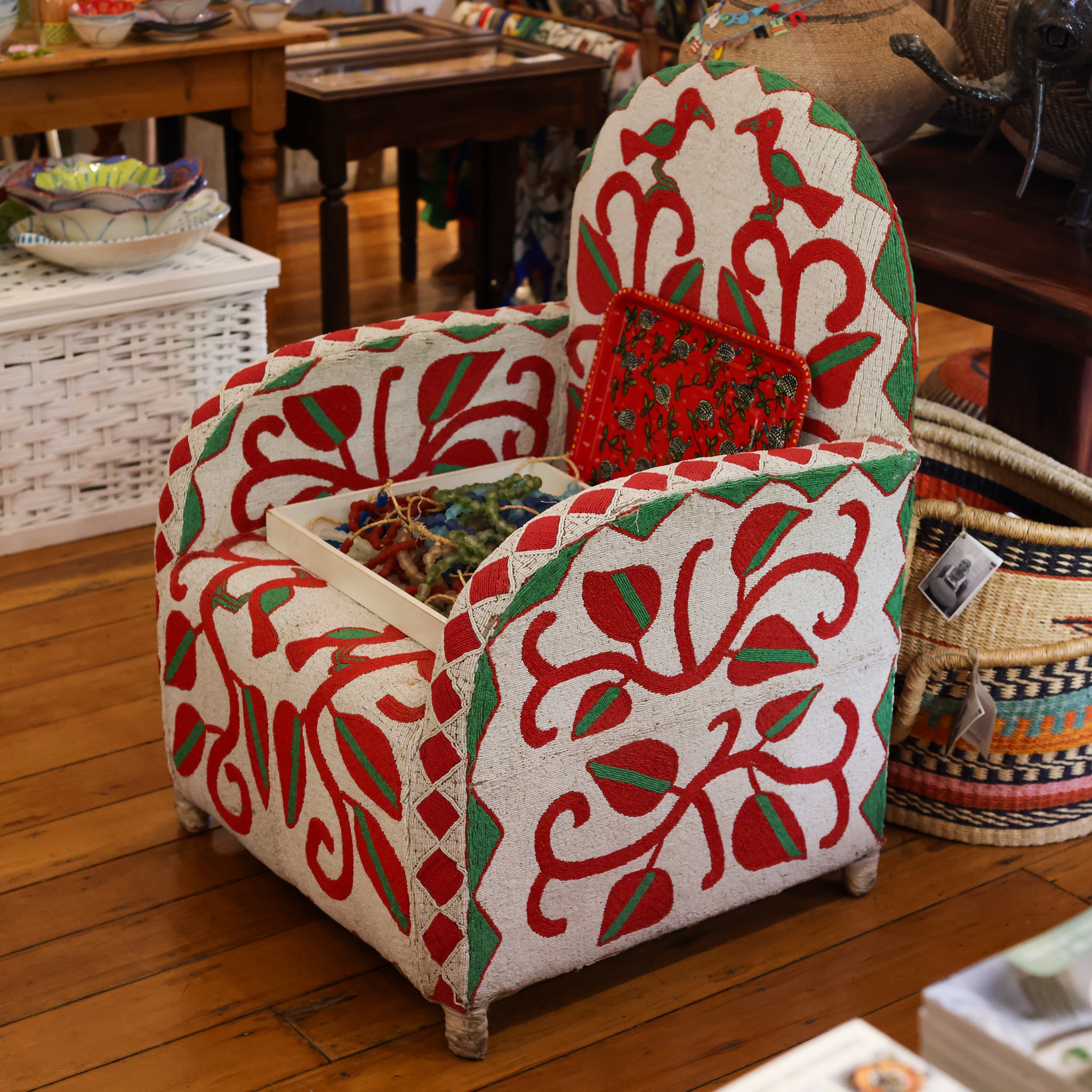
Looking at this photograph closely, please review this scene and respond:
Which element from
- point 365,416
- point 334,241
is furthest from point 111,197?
point 365,416

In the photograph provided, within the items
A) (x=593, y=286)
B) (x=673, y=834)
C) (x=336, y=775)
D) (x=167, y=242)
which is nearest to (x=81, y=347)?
(x=167, y=242)

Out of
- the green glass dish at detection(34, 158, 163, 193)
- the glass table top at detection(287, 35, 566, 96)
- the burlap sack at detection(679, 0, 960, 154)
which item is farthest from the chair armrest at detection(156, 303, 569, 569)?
the glass table top at detection(287, 35, 566, 96)

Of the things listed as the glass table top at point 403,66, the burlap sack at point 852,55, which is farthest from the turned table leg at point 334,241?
the burlap sack at point 852,55

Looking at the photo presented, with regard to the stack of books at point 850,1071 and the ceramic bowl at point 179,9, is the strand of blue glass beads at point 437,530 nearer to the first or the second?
the stack of books at point 850,1071

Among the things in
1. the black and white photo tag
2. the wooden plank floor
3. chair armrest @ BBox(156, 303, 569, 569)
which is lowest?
the wooden plank floor

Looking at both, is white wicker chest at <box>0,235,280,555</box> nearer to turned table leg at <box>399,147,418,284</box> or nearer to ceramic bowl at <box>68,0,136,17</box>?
ceramic bowl at <box>68,0,136,17</box>

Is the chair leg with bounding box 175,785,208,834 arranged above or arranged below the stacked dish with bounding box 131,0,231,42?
below

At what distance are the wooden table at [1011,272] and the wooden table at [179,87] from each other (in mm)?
1290

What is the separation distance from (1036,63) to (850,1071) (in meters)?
1.43

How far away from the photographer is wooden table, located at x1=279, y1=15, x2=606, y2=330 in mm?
3234

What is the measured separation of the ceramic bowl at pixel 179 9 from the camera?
2811 millimetres

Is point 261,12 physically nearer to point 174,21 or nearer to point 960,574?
point 174,21

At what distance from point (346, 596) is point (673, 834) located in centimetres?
45

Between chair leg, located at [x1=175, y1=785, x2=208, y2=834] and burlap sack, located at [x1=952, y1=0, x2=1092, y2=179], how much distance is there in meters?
1.35
